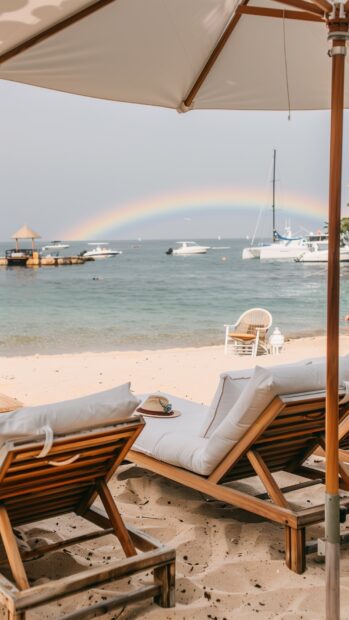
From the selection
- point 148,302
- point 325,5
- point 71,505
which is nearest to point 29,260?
point 148,302

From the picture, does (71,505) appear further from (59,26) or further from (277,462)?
(59,26)

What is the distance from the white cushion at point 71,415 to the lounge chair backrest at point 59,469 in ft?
0.10

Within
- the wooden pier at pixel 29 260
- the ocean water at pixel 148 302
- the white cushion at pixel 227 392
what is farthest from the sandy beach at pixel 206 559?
the wooden pier at pixel 29 260

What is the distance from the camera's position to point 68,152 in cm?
7088

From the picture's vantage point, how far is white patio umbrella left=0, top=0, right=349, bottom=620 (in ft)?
10.5

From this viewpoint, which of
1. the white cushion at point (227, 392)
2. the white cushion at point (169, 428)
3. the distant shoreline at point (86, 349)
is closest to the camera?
the white cushion at point (227, 392)

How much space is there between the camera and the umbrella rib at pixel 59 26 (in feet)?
10.5

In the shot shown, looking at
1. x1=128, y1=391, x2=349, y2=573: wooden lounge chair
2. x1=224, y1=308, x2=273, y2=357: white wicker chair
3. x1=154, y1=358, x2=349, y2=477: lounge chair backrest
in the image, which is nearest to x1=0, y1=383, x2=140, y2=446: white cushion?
x1=154, y1=358, x2=349, y2=477: lounge chair backrest

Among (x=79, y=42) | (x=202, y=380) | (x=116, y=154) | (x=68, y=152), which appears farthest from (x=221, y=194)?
(x=79, y=42)

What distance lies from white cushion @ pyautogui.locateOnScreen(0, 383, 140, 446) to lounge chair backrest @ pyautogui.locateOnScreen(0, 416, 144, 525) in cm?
3

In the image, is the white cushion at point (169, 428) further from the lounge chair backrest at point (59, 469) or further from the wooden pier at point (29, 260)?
the wooden pier at point (29, 260)

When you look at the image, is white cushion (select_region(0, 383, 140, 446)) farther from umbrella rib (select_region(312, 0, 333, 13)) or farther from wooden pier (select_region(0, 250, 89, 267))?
wooden pier (select_region(0, 250, 89, 267))

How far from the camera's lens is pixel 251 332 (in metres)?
11.9

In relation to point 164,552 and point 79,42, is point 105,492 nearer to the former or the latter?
point 164,552
